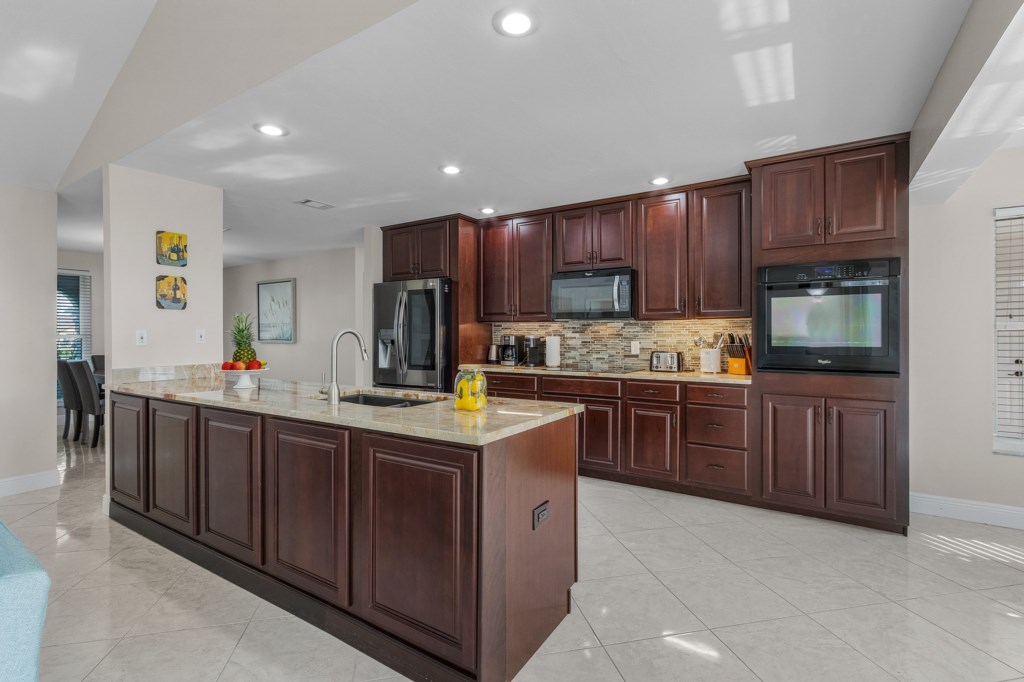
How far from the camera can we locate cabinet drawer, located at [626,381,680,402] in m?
3.73

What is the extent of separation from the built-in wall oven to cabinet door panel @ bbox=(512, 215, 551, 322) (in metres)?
1.87

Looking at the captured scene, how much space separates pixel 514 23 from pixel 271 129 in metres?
1.62

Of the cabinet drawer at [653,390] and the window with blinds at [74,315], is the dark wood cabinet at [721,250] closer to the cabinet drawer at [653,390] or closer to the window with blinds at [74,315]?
the cabinet drawer at [653,390]

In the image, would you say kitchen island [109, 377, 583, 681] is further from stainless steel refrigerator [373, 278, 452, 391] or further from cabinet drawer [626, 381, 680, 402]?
stainless steel refrigerator [373, 278, 452, 391]

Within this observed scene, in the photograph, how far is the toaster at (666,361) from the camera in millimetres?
4203

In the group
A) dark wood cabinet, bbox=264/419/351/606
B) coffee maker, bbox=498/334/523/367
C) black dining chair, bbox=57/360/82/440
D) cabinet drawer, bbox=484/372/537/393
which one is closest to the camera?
dark wood cabinet, bbox=264/419/351/606

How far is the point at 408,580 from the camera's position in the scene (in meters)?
1.76

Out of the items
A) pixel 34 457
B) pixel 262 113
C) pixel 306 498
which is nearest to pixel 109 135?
pixel 262 113

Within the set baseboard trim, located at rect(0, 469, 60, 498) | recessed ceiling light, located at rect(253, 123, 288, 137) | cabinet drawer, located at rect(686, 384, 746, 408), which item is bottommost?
baseboard trim, located at rect(0, 469, 60, 498)

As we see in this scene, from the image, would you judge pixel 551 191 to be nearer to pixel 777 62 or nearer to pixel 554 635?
pixel 777 62

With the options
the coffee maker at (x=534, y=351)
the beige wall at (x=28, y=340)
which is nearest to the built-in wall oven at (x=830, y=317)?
the coffee maker at (x=534, y=351)

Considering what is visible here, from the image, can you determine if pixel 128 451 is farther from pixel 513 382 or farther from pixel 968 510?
pixel 968 510

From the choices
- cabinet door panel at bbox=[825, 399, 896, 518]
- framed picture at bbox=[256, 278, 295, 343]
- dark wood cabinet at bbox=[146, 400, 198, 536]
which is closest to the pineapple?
dark wood cabinet at bbox=[146, 400, 198, 536]

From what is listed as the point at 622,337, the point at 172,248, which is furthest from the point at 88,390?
the point at 622,337
